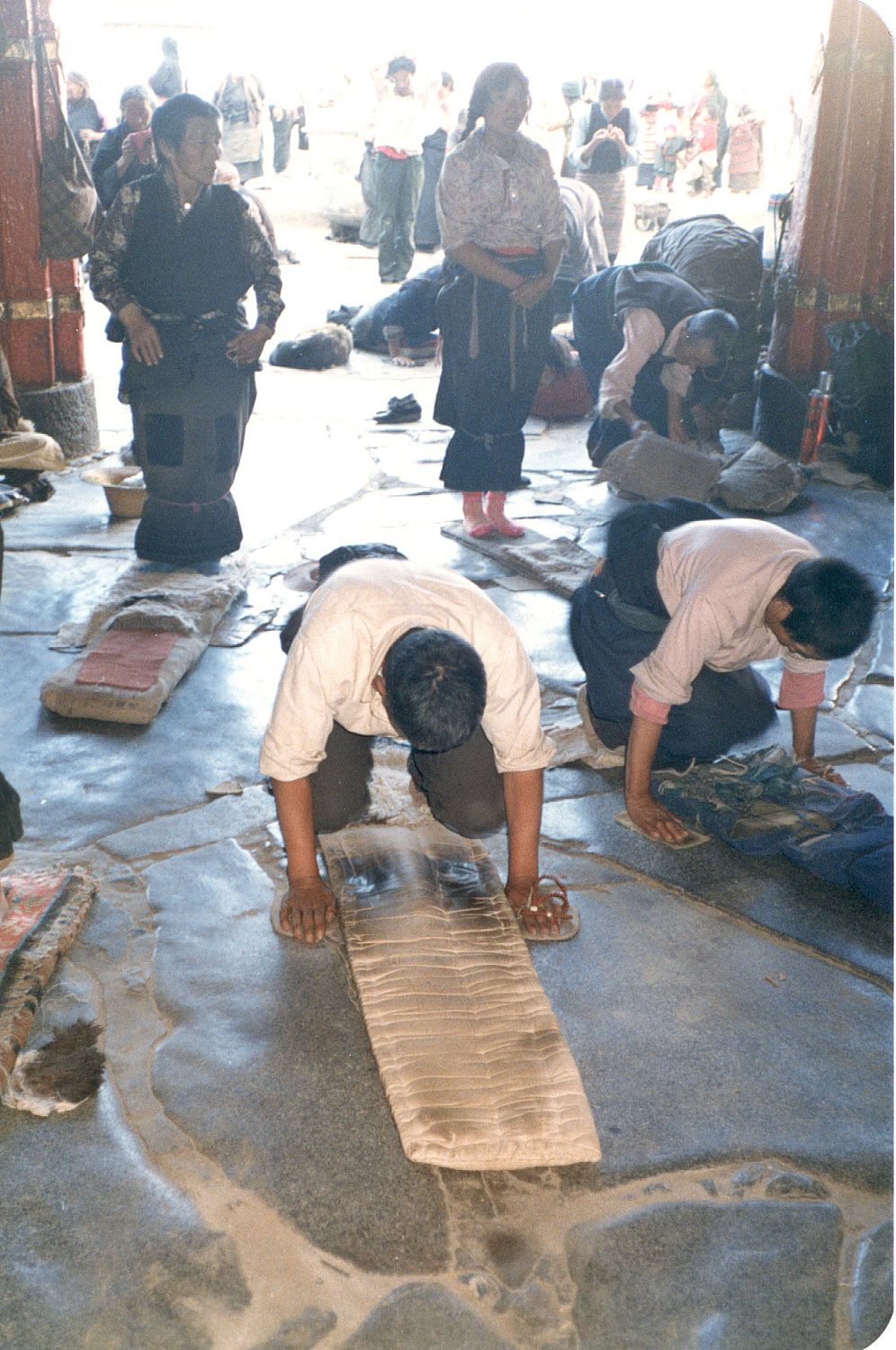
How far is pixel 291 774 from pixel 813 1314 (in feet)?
4.24

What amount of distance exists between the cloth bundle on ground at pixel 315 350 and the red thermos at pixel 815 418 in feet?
12.2

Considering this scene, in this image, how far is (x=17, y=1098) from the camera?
1989 mm

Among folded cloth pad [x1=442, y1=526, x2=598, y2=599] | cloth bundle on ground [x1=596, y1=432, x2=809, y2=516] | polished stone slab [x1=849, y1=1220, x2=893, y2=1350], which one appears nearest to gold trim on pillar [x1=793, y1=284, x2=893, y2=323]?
cloth bundle on ground [x1=596, y1=432, x2=809, y2=516]

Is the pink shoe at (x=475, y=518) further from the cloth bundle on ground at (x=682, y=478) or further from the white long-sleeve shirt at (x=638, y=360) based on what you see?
the white long-sleeve shirt at (x=638, y=360)

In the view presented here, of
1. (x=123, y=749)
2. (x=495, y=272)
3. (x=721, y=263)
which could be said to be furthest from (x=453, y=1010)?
(x=721, y=263)

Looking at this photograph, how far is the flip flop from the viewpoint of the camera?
250cm

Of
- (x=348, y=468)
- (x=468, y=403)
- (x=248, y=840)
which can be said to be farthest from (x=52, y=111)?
(x=248, y=840)

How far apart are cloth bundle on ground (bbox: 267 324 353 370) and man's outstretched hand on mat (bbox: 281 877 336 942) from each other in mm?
6773

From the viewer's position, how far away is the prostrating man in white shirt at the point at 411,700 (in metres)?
2.03

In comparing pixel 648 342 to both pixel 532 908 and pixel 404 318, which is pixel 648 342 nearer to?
pixel 404 318

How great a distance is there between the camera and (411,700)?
200 centimetres

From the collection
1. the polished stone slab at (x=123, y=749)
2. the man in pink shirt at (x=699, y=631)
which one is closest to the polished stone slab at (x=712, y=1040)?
the man in pink shirt at (x=699, y=631)

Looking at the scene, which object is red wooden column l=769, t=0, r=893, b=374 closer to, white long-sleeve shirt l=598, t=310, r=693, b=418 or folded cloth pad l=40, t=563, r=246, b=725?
white long-sleeve shirt l=598, t=310, r=693, b=418

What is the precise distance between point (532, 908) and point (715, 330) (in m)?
3.51
